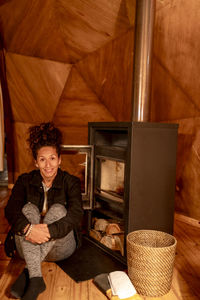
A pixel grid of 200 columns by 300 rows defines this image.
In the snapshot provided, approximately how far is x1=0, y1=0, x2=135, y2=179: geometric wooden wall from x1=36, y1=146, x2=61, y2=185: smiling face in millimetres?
1578

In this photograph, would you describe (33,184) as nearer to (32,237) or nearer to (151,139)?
(32,237)

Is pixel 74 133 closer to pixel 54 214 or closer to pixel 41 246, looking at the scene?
pixel 54 214

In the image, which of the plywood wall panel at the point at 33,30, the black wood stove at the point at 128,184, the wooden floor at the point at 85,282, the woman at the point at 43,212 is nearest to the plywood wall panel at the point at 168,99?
the black wood stove at the point at 128,184

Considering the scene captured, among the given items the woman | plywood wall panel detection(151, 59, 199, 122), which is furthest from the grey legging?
plywood wall panel detection(151, 59, 199, 122)

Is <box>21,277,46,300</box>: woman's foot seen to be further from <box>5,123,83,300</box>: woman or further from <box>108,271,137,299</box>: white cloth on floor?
<box>108,271,137,299</box>: white cloth on floor

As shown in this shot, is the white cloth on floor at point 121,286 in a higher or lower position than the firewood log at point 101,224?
lower

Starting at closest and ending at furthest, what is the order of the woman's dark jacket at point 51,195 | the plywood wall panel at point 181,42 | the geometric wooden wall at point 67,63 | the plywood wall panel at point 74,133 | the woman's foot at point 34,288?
the woman's foot at point 34,288
the woman's dark jacket at point 51,195
the plywood wall panel at point 181,42
the geometric wooden wall at point 67,63
the plywood wall panel at point 74,133

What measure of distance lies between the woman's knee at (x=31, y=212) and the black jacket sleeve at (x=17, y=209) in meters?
0.03

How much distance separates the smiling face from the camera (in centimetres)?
185

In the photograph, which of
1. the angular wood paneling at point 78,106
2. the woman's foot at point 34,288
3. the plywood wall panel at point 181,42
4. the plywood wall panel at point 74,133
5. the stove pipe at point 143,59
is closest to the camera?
the woman's foot at point 34,288

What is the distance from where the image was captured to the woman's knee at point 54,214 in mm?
1718

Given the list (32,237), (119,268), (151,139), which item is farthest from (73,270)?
(151,139)

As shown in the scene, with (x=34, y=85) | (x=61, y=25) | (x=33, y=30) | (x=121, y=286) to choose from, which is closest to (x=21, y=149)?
(x=34, y=85)

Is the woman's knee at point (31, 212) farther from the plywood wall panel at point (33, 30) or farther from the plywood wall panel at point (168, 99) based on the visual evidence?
the plywood wall panel at point (33, 30)
